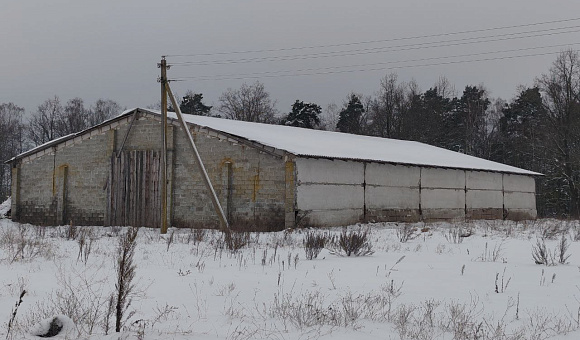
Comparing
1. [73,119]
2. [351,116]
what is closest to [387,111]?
[351,116]

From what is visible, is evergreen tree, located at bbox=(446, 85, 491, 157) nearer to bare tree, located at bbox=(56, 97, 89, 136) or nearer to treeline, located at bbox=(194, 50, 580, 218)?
treeline, located at bbox=(194, 50, 580, 218)

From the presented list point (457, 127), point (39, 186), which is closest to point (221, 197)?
point (39, 186)

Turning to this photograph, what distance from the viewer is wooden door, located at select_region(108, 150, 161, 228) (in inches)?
842

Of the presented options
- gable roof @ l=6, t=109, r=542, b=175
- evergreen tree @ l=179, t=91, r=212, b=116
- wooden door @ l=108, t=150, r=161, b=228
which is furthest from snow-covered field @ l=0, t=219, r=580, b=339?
evergreen tree @ l=179, t=91, r=212, b=116

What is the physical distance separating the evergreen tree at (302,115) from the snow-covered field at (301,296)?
139 ft

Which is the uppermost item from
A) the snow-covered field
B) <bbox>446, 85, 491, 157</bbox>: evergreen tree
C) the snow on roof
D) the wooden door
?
<bbox>446, 85, 491, 157</bbox>: evergreen tree

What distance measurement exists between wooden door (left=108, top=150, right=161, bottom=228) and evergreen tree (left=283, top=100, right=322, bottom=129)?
3184cm

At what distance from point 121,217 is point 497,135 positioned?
1552 inches

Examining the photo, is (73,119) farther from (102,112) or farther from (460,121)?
(460,121)

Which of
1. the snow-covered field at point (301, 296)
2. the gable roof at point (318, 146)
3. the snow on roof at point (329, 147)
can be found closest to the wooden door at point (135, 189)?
the gable roof at point (318, 146)

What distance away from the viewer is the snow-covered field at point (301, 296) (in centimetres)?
→ 504

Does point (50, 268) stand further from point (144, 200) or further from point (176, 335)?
point (144, 200)

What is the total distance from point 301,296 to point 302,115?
4738 centimetres

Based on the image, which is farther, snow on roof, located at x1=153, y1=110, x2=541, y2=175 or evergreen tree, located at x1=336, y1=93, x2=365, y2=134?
evergreen tree, located at x1=336, y1=93, x2=365, y2=134
